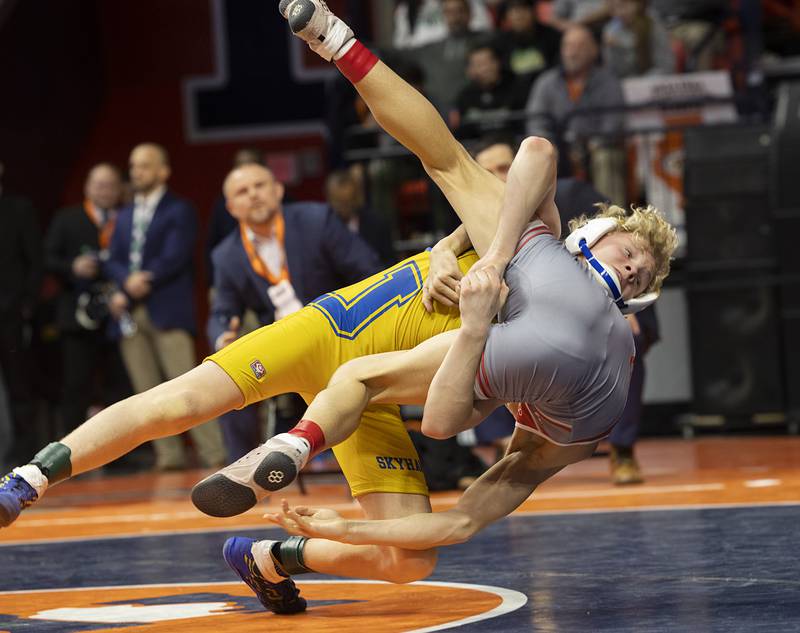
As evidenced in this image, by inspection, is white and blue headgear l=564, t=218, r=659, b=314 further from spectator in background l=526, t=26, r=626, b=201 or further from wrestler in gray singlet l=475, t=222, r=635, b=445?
spectator in background l=526, t=26, r=626, b=201

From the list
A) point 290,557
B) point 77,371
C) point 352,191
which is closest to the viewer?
point 290,557

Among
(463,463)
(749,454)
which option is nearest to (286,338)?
(463,463)

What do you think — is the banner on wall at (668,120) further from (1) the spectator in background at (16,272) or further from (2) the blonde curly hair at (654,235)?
(2) the blonde curly hair at (654,235)

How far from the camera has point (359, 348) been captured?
4039 mm

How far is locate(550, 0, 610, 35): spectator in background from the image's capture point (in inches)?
415

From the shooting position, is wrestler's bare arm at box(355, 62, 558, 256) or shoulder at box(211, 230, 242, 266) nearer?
wrestler's bare arm at box(355, 62, 558, 256)

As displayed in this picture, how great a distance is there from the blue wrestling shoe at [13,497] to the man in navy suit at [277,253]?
2938mm

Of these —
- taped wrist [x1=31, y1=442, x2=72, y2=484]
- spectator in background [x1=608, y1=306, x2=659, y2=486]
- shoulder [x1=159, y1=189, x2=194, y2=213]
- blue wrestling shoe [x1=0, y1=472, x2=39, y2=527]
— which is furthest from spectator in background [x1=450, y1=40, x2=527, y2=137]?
blue wrestling shoe [x1=0, y1=472, x2=39, y2=527]

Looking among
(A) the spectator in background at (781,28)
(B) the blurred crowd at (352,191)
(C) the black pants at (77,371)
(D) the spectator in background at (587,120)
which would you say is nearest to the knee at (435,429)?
(B) the blurred crowd at (352,191)

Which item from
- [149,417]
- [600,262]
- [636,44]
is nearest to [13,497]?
[149,417]

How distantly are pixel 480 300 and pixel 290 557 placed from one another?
38.8 inches

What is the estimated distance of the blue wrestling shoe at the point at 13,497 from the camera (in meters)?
Answer: 3.57

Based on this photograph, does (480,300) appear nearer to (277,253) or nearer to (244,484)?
(244,484)

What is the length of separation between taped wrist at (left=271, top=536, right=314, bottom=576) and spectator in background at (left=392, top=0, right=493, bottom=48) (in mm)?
6971
